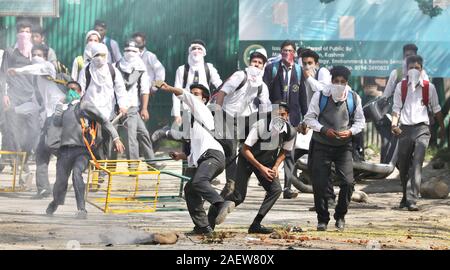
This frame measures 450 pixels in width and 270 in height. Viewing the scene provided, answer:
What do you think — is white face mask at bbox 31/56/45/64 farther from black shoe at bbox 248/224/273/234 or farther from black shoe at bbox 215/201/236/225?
black shoe at bbox 215/201/236/225

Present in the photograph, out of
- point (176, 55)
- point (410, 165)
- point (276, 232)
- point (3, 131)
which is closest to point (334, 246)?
point (276, 232)

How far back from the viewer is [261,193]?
732 inches

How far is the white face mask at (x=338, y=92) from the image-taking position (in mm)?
14516

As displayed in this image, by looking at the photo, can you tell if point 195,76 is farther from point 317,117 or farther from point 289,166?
point 317,117

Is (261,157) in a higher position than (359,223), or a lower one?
higher

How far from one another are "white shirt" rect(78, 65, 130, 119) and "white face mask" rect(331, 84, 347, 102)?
4.58 meters

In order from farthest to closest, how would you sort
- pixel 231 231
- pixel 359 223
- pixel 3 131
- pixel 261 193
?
1. pixel 3 131
2. pixel 261 193
3. pixel 359 223
4. pixel 231 231

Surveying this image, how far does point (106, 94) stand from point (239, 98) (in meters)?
2.94

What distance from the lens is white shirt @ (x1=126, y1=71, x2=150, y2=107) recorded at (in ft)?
63.6

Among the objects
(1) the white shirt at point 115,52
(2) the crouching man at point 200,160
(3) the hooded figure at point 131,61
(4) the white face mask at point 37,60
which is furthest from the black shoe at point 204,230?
(1) the white shirt at point 115,52

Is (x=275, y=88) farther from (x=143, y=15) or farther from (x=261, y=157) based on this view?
(x=143, y=15)

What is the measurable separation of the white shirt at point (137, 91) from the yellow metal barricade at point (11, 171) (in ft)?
5.38
